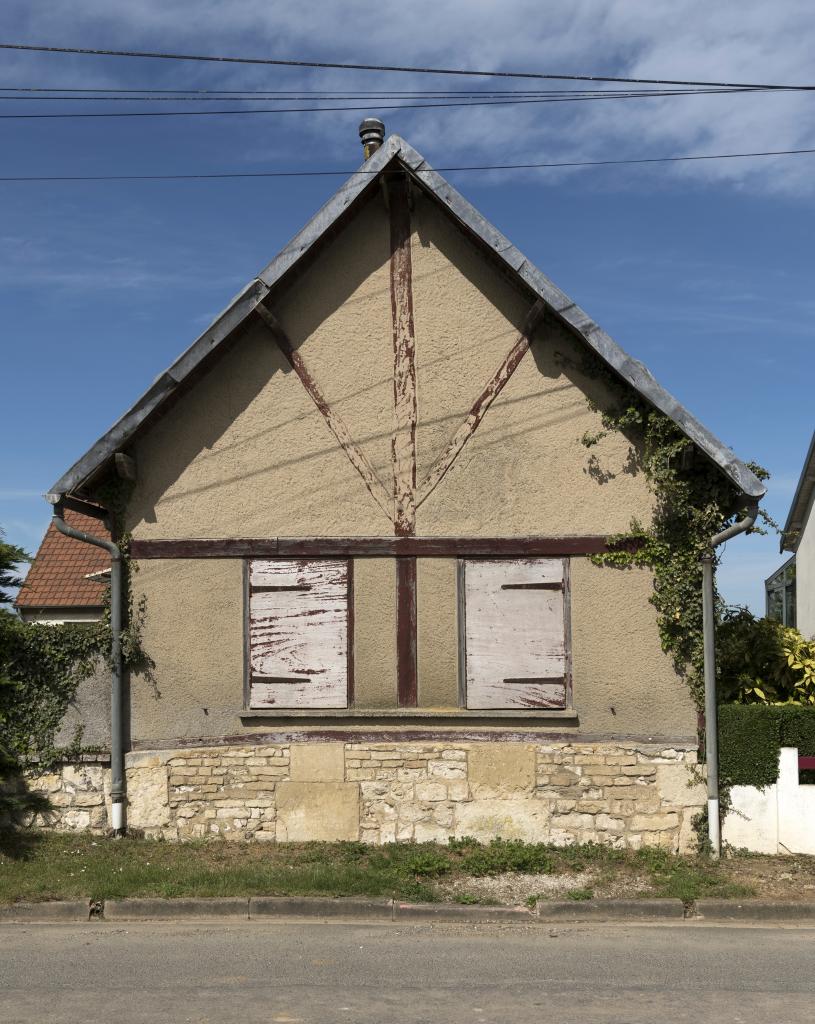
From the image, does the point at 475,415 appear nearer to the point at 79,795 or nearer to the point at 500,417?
the point at 500,417

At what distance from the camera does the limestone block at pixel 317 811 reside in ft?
33.1

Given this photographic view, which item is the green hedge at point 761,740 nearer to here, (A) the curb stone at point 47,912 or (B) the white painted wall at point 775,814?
(B) the white painted wall at point 775,814

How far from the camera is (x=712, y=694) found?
9.80m

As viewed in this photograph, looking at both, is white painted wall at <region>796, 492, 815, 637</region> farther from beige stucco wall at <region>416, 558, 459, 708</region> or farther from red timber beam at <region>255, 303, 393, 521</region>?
red timber beam at <region>255, 303, 393, 521</region>

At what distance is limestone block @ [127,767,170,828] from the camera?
10242 millimetres

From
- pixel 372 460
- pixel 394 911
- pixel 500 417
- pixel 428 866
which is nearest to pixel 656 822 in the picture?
pixel 428 866

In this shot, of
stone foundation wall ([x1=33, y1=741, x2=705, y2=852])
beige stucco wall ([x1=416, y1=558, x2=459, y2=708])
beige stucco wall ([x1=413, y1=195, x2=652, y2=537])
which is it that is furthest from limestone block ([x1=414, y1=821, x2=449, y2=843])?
beige stucco wall ([x1=413, y1=195, x2=652, y2=537])

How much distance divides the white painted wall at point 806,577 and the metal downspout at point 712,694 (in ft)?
28.1

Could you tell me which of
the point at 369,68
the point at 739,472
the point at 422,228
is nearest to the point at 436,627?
the point at 739,472

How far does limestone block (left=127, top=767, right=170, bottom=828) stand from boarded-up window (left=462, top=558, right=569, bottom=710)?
10.8 feet

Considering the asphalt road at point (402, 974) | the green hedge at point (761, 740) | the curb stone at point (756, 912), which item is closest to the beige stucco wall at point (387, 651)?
the green hedge at point (761, 740)

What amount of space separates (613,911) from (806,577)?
464 inches

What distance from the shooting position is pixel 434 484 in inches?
408

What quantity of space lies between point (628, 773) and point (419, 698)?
2214mm
